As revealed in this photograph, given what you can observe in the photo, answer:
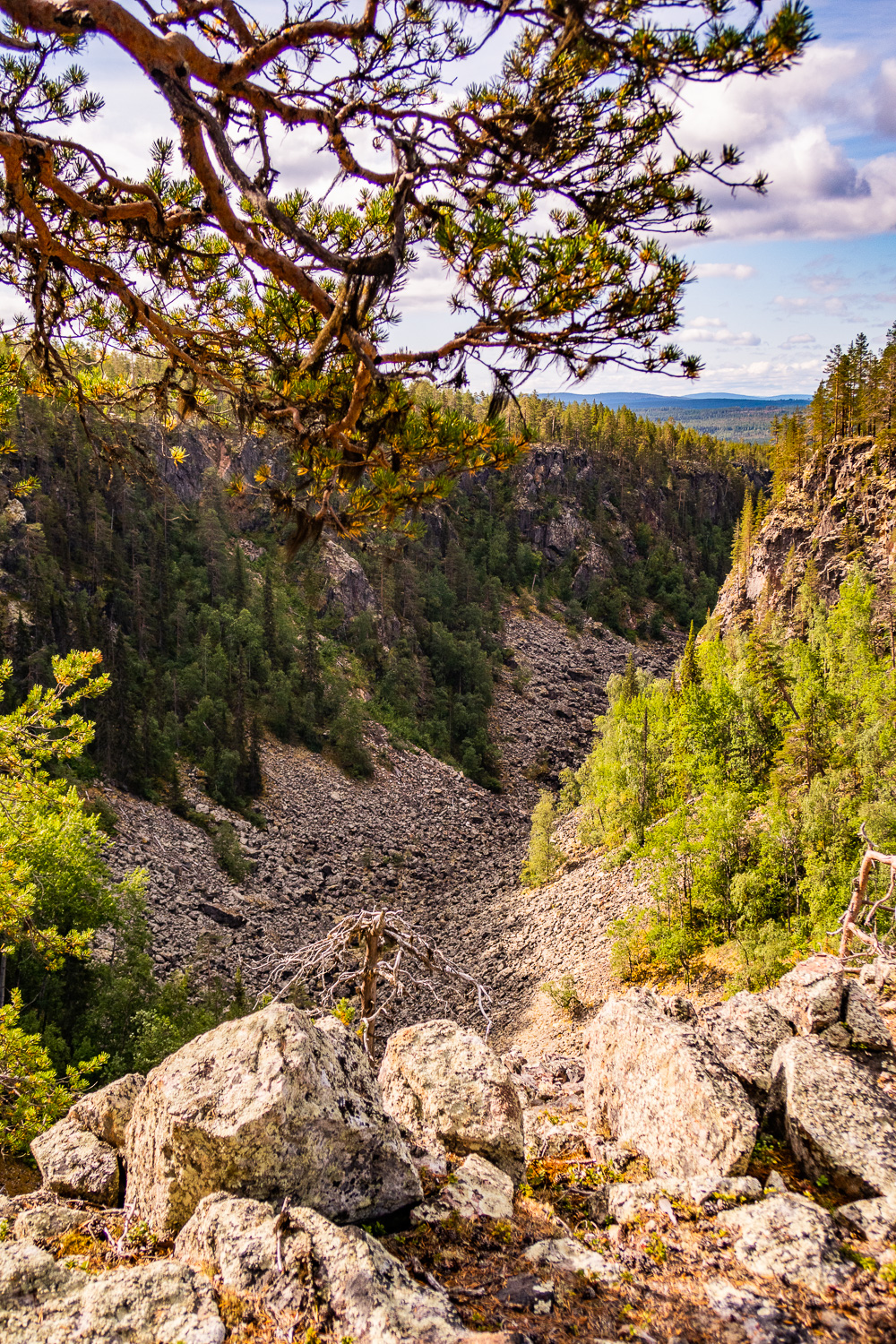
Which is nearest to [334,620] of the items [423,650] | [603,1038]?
[423,650]

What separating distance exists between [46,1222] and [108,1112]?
115 centimetres

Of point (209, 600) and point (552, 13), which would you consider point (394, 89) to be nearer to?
point (552, 13)

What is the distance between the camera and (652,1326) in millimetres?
3711

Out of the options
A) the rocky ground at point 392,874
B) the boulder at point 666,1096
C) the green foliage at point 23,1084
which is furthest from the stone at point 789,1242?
the rocky ground at point 392,874

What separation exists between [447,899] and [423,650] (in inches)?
1410

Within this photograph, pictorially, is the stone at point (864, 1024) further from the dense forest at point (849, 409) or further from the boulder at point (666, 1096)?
the dense forest at point (849, 409)

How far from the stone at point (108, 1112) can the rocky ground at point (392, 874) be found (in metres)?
22.3

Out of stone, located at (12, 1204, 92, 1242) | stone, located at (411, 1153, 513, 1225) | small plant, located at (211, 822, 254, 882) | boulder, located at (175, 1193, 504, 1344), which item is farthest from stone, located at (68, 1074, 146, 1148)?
small plant, located at (211, 822, 254, 882)

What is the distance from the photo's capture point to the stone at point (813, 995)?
6.37 meters

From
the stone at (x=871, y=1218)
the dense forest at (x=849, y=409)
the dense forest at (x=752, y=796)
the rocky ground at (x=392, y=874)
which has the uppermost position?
the dense forest at (x=849, y=409)

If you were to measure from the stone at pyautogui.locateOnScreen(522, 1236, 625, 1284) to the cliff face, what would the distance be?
5257cm

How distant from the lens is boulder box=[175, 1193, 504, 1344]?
10.9 feet

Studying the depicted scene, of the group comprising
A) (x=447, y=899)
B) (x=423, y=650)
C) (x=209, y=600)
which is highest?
(x=209, y=600)

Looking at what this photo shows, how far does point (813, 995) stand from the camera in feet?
21.2
